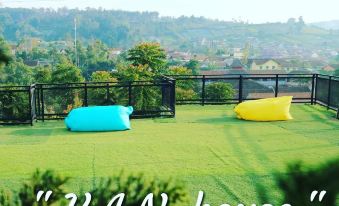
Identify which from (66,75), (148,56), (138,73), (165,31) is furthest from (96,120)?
(165,31)

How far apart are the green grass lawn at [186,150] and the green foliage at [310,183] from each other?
4.22m

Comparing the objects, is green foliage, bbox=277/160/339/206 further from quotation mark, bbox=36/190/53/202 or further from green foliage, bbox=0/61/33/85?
green foliage, bbox=0/61/33/85

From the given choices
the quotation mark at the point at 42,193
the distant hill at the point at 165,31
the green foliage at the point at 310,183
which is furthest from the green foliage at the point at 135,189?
the distant hill at the point at 165,31

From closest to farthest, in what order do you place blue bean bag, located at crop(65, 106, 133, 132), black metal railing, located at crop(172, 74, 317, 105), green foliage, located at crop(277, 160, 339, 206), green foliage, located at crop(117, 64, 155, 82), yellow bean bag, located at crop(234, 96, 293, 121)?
1. green foliage, located at crop(277, 160, 339, 206)
2. blue bean bag, located at crop(65, 106, 133, 132)
3. yellow bean bag, located at crop(234, 96, 293, 121)
4. black metal railing, located at crop(172, 74, 317, 105)
5. green foliage, located at crop(117, 64, 155, 82)

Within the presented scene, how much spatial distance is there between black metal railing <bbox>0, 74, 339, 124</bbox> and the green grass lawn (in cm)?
54

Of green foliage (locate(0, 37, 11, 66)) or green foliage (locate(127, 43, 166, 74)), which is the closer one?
green foliage (locate(0, 37, 11, 66))

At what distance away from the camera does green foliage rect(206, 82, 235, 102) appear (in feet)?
48.1

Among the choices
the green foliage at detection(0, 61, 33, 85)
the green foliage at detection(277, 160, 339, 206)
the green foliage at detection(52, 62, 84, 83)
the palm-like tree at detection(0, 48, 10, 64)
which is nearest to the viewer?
the green foliage at detection(277, 160, 339, 206)

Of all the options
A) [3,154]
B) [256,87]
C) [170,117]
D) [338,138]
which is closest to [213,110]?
[170,117]

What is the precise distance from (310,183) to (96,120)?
929cm

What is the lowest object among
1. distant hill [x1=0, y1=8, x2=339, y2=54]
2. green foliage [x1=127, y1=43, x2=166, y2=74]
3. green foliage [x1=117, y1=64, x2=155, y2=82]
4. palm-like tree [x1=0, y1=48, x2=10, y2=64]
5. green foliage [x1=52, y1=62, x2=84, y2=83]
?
green foliage [x1=52, y1=62, x2=84, y2=83]

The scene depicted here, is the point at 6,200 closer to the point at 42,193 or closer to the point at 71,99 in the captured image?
the point at 42,193

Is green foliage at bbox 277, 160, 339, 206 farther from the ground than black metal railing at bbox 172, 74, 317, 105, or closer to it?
farther from the ground

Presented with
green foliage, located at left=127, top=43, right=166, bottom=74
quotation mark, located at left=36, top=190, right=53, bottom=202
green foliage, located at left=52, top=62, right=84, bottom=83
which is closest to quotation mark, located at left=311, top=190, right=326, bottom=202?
quotation mark, located at left=36, top=190, right=53, bottom=202
